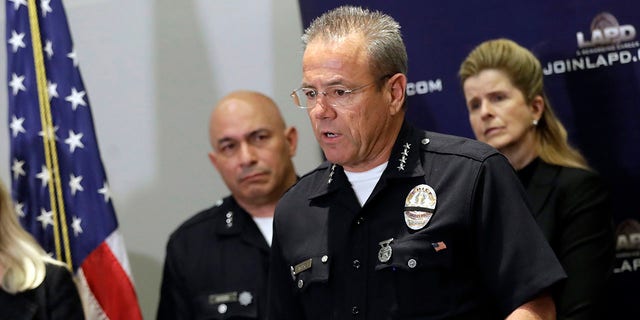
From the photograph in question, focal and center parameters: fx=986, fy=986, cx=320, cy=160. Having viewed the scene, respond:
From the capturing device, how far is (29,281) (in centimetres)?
384

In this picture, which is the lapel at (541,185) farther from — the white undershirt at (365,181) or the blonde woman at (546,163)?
the white undershirt at (365,181)

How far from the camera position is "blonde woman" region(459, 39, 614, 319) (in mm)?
3564

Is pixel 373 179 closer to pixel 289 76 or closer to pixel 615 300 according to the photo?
pixel 615 300

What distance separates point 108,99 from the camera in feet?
17.2

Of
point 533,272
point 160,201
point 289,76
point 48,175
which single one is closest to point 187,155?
point 160,201

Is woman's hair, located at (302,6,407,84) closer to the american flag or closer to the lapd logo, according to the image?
the lapd logo

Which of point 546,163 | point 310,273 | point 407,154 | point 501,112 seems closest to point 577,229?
point 546,163

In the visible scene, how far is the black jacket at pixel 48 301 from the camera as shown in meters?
3.80

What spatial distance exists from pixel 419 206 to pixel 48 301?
6.06 ft

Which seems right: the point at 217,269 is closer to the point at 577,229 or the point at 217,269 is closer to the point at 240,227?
the point at 240,227

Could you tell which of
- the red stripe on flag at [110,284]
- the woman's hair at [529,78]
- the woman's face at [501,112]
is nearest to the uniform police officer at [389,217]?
the woman's face at [501,112]

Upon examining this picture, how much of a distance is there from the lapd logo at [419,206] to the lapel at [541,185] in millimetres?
1141

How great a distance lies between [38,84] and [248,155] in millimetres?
969

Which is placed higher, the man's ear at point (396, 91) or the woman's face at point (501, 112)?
the man's ear at point (396, 91)
